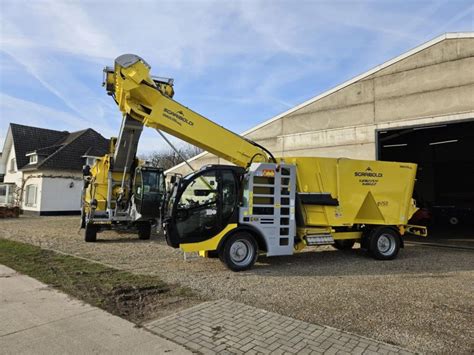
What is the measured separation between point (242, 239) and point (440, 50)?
9.10 m

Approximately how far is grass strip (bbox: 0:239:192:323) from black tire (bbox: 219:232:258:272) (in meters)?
1.55

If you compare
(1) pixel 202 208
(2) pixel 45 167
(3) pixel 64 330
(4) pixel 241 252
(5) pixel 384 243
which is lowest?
(3) pixel 64 330

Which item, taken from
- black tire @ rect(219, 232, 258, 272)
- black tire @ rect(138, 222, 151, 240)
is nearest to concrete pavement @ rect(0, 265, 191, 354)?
black tire @ rect(219, 232, 258, 272)

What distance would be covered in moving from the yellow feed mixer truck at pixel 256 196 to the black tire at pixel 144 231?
5.60 metres

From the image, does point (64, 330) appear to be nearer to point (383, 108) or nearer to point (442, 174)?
point (383, 108)

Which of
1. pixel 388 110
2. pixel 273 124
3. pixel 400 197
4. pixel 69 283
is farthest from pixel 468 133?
pixel 69 283

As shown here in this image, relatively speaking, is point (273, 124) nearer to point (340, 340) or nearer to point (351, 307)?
point (351, 307)

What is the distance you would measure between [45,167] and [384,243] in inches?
1037

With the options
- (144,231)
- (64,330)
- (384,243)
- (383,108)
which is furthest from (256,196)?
(383,108)

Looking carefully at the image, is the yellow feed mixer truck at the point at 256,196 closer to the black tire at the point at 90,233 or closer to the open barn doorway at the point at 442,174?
the black tire at the point at 90,233

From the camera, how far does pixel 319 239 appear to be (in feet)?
29.1

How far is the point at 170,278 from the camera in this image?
23.7ft

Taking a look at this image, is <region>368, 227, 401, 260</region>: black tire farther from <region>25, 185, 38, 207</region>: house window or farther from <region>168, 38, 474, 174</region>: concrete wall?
<region>25, 185, 38, 207</region>: house window

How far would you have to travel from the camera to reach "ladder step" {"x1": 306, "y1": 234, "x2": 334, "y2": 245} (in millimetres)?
8766
